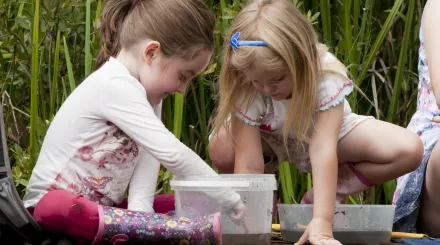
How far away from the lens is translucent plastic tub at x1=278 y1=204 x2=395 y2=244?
2188mm

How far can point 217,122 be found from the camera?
2354mm

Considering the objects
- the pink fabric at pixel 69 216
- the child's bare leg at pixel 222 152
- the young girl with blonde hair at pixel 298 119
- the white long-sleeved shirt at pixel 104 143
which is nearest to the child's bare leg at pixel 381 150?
the young girl with blonde hair at pixel 298 119

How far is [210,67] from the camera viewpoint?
276 cm

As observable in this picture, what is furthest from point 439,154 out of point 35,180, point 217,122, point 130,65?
point 35,180

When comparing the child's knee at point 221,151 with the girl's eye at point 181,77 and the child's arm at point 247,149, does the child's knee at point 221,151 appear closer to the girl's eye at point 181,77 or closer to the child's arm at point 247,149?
the child's arm at point 247,149

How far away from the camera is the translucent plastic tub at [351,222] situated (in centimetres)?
219

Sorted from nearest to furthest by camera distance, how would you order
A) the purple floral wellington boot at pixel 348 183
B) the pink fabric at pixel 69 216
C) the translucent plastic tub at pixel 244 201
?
the pink fabric at pixel 69 216, the translucent plastic tub at pixel 244 201, the purple floral wellington boot at pixel 348 183

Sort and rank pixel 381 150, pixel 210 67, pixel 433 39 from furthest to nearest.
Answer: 1. pixel 210 67
2. pixel 381 150
3. pixel 433 39

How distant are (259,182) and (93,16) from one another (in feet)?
3.81

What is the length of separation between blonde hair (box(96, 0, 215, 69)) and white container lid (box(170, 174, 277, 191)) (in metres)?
0.30

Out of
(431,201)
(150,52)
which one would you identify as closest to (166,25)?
(150,52)

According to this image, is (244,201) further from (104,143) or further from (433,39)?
(433,39)

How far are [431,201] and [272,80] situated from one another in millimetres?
608

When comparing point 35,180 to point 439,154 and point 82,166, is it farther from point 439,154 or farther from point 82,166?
point 439,154
